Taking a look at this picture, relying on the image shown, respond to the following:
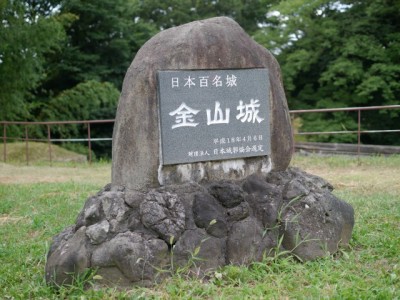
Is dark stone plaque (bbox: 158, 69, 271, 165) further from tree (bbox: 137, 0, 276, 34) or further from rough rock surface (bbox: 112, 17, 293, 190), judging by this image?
tree (bbox: 137, 0, 276, 34)

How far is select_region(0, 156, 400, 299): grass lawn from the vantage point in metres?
3.12

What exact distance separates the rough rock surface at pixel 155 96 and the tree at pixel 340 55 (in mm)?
11142

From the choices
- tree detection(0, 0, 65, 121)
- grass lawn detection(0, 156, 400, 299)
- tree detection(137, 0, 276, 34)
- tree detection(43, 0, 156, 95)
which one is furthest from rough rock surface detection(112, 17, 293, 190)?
tree detection(137, 0, 276, 34)

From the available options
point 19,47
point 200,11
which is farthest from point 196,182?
point 200,11

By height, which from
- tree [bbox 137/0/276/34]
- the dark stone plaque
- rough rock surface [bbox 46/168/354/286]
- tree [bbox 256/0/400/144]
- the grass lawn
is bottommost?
the grass lawn

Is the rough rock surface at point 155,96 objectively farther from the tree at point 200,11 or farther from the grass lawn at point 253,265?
the tree at point 200,11

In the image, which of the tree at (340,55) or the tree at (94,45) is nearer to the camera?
the tree at (340,55)

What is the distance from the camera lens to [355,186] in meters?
6.80

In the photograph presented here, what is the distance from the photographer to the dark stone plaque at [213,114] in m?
3.62

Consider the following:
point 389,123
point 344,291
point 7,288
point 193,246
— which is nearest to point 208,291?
point 193,246

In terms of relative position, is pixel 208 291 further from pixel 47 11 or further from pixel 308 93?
pixel 47 11

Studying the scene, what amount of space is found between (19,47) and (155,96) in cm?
1069

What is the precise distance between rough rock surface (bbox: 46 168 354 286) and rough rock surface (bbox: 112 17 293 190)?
0.38ft

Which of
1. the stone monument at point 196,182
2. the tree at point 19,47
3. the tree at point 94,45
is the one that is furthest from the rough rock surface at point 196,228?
the tree at point 94,45
